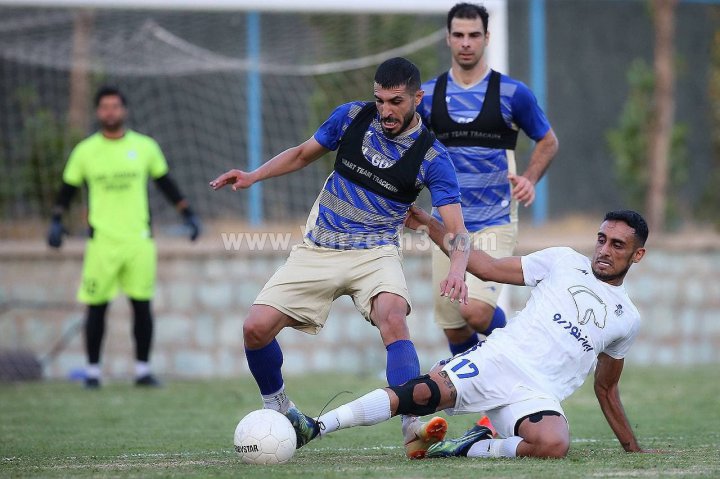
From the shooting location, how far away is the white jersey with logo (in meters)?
6.18

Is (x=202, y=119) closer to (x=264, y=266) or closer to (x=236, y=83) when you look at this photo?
(x=236, y=83)

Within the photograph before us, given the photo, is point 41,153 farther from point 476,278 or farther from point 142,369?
point 476,278

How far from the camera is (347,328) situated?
1323cm

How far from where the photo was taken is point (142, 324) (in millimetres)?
11203

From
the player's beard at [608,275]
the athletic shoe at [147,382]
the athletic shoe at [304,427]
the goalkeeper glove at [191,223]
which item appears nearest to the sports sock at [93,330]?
the athletic shoe at [147,382]

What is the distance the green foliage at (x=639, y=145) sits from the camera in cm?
1520

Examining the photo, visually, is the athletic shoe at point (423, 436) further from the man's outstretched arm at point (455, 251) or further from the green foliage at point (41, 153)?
the green foliage at point (41, 153)

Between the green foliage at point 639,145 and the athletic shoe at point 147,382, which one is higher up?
the green foliage at point 639,145

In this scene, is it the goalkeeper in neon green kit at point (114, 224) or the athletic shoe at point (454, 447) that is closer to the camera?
the athletic shoe at point (454, 447)

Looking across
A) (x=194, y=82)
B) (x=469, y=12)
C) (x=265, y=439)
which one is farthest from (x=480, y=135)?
(x=194, y=82)

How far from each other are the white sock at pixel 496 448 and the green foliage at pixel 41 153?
8524mm

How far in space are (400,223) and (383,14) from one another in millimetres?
7274

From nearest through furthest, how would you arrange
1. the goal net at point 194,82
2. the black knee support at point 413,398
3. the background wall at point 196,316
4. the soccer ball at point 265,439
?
the soccer ball at point 265,439, the black knee support at point 413,398, the background wall at point 196,316, the goal net at point 194,82
